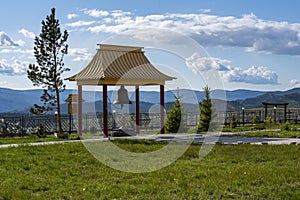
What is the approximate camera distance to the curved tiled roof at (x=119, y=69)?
16844 mm

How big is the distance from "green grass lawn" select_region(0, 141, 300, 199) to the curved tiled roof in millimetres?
6531

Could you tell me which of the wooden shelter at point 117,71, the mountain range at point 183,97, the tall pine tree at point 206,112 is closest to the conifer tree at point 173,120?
the mountain range at point 183,97

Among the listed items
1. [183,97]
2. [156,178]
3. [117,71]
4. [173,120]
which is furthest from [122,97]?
[156,178]

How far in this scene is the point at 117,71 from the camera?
17125 millimetres

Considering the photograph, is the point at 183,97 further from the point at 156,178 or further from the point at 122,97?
the point at 156,178

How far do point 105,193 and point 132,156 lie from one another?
3.90 metres

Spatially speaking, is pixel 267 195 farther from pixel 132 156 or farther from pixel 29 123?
pixel 29 123

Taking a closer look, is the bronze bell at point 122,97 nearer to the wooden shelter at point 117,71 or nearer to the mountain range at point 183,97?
the wooden shelter at point 117,71

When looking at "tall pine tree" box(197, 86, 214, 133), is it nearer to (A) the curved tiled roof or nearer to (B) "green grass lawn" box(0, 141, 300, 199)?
(A) the curved tiled roof

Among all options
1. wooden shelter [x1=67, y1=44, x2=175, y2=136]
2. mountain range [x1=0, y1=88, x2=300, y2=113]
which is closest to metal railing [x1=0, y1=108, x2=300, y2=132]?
mountain range [x1=0, y1=88, x2=300, y2=113]

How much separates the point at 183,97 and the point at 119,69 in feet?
11.7

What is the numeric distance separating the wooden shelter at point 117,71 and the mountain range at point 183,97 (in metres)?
1.01

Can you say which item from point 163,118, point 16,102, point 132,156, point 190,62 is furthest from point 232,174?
point 16,102

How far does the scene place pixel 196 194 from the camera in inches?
253
